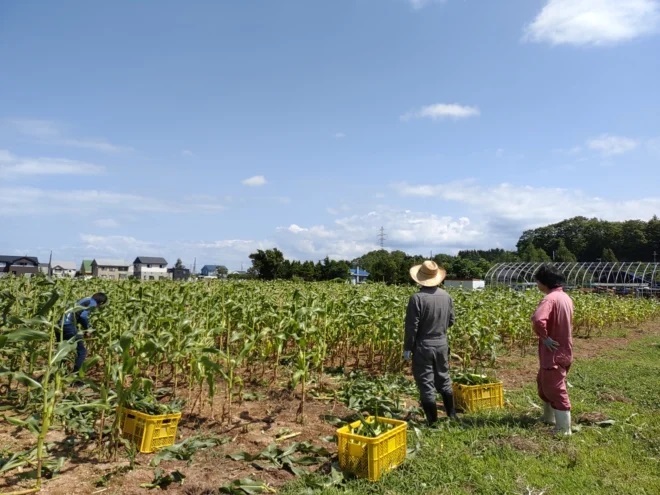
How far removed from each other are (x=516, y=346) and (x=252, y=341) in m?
8.73

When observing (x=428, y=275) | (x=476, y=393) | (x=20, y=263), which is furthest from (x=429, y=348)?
(x=20, y=263)

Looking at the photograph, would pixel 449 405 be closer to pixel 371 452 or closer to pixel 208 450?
pixel 371 452

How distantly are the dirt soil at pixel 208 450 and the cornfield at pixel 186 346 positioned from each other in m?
0.15

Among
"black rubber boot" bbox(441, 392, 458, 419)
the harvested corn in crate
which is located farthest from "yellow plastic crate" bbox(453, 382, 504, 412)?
"black rubber boot" bbox(441, 392, 458, 419)

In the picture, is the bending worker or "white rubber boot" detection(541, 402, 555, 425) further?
the bending worker

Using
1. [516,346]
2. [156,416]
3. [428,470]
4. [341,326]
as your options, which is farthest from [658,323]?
[156,416]

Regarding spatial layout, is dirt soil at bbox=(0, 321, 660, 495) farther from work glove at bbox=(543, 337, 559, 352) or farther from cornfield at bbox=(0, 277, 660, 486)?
work glove at bbox=(543, 337, 559, 352)

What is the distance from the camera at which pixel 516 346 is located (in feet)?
39.2

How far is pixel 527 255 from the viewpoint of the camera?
61188 millimetres

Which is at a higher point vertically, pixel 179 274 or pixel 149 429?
pixel 179 274

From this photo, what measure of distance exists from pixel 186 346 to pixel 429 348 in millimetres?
2637

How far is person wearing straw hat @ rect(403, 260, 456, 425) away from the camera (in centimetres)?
523

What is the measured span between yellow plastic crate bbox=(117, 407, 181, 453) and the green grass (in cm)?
134

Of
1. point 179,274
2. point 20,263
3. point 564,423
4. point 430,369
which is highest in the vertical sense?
point 20,263
